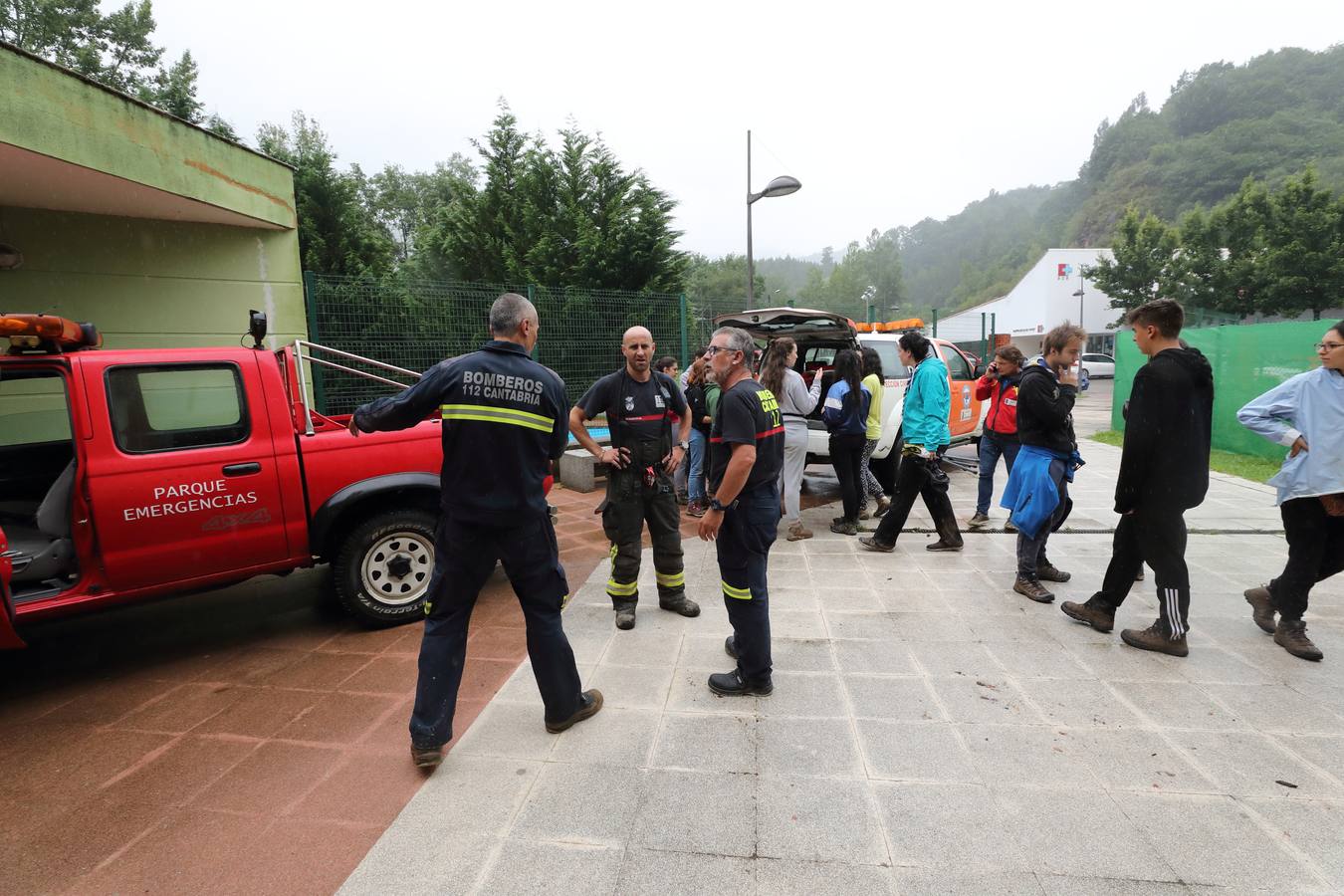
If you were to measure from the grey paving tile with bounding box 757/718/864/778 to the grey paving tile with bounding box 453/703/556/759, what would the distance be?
917 mm

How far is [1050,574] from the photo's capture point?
14.9 feet

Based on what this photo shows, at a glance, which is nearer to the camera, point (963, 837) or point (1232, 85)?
point (963, 837)

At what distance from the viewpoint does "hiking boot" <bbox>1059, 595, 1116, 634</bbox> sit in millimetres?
3664

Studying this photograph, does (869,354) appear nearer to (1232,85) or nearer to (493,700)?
(493,700)

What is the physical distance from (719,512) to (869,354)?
12.6 ft

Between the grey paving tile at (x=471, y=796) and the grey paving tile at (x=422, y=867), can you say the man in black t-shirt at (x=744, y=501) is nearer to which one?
the grey paving tile at (x=471, y=796)

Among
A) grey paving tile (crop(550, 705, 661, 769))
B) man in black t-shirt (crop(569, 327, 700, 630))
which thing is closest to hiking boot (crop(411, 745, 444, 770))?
grey paving tile (crop(550, 705, 661, 769))

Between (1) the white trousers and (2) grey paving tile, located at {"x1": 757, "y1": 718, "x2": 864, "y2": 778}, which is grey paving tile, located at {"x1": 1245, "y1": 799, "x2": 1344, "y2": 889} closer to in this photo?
(2) grey paving tile, located at {"x1": 757, "y1": 718, "x2": 864, "y2": 778}

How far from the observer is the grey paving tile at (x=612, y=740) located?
2572 millimetres

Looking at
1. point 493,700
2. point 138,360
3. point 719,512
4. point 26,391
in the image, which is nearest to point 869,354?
point 719,512

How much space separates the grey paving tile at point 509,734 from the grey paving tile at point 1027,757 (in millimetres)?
1790

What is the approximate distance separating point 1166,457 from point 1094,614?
1024mm

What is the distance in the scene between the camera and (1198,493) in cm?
336

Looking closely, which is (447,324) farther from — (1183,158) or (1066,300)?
(1183,158)
